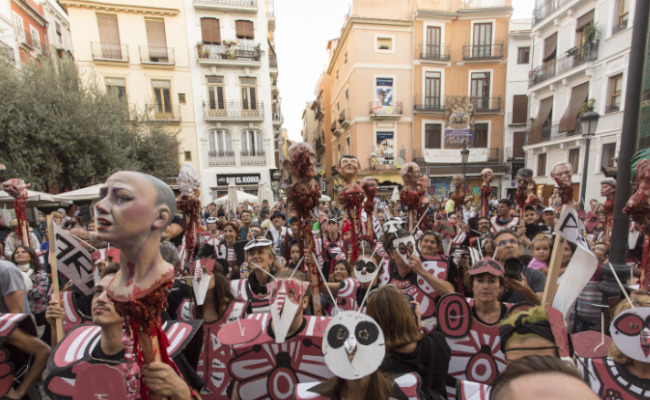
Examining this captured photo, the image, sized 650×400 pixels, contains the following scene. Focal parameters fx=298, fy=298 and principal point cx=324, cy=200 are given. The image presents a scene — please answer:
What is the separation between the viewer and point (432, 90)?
21953mm

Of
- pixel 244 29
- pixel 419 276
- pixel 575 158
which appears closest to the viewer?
pixel 419 276

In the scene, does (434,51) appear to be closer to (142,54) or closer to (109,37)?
(142,54)

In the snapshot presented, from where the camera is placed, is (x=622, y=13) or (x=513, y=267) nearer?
(x=513, y=267)

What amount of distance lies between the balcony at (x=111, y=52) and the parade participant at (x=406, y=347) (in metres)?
22.0

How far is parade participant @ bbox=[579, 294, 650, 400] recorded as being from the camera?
1.67 meters

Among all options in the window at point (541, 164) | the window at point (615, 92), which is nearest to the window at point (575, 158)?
the window at point (541, 164)

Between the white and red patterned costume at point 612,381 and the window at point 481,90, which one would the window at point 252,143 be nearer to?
the window at point 481,90

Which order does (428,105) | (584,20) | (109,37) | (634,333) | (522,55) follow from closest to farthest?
1. (634,333)
2. (584,20)
3. (109,37)
4. (522,55)
5. (428,105)

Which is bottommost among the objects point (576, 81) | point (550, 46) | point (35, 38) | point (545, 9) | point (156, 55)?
point (576, 81)

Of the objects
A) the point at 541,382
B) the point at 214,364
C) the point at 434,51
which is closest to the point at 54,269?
the point at 214,364

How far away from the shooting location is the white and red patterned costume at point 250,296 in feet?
9.51

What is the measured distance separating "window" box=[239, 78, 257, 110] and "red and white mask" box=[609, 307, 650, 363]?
66.6ft

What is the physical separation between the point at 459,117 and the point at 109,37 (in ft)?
76.3

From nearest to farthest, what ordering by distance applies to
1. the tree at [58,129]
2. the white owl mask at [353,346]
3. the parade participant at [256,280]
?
the white owl mask at [353,346], the parade participant at [256,280], the tree at [58,129]
